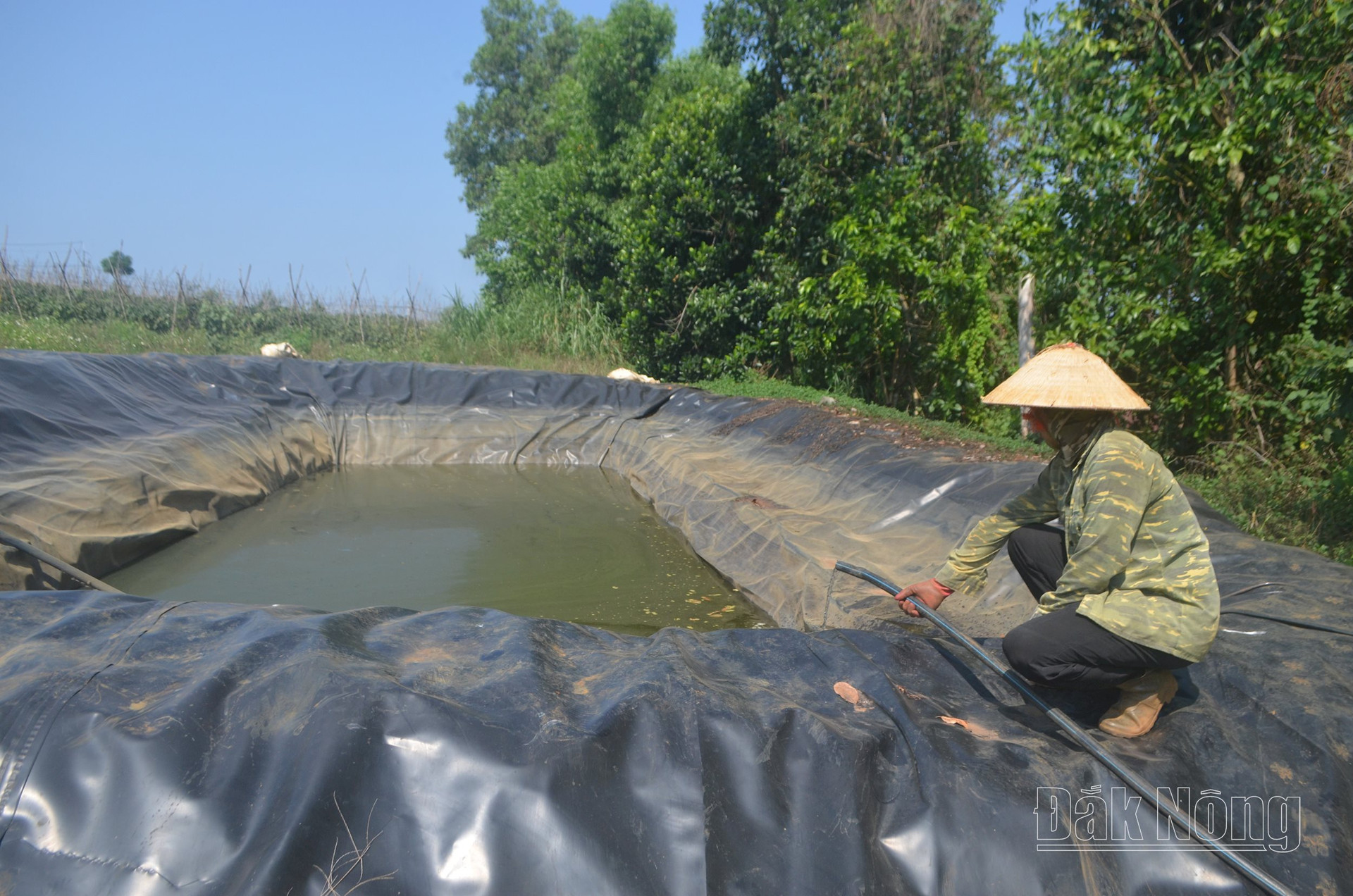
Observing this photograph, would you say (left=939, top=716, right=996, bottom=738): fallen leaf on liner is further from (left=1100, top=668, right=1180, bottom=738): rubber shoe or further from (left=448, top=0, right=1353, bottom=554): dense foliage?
(left=448, top=0, right=1353, bottom=554): dense foliage

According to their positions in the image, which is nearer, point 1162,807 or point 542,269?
point 1162,807

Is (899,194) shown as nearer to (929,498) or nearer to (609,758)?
(929,498)

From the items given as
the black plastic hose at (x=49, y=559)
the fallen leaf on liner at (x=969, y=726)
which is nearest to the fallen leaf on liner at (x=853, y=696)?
the fallen leaf on liner at (x=969, y=726)

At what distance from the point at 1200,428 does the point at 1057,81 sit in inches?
95.8

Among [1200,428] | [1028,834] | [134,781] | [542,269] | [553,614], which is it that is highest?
[542,269]

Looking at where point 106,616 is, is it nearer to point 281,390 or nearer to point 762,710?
point 762,710

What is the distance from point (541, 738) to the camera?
1.77 meters

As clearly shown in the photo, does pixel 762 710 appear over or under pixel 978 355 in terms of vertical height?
under

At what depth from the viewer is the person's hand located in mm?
2648

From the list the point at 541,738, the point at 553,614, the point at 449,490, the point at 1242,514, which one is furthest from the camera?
the point at 449,490

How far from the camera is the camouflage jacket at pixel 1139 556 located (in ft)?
6.64

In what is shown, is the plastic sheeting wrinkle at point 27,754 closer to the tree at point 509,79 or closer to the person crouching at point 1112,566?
the person crouching at point 1112,566

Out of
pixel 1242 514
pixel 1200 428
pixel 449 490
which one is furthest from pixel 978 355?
pixel 449 490

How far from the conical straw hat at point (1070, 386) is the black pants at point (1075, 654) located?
52 cm
